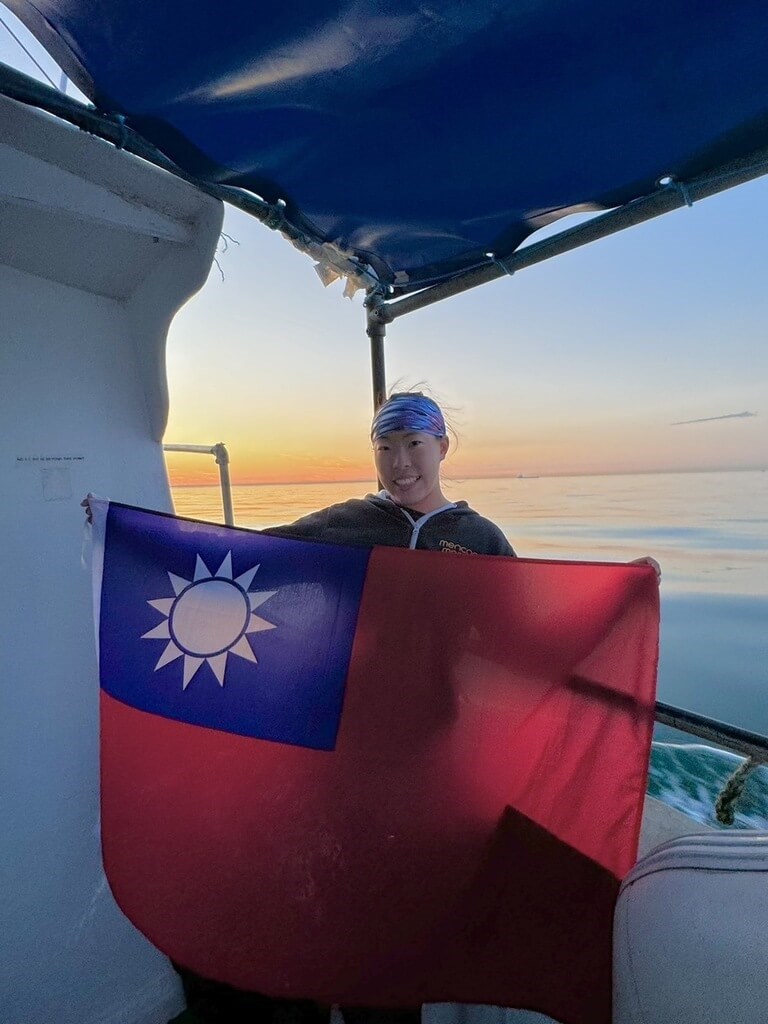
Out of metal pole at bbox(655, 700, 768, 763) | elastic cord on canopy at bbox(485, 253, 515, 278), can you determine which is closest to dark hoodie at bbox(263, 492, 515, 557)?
metal pole at bbox(655, 700, 768, 763)

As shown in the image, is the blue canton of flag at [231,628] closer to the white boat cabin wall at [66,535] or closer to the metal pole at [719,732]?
the white boat cabin wall at [66,535]

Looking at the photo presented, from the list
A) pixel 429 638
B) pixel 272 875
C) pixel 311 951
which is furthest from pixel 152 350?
pixel 311 951

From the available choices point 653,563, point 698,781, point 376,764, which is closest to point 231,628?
point 376,764

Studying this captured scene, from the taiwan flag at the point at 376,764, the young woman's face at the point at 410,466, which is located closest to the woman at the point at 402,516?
the young woman's face at the point at 410,466

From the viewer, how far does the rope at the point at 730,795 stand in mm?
1193

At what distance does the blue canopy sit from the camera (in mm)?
951

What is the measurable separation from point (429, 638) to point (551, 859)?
60cm

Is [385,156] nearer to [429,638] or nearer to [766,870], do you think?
[429,638]

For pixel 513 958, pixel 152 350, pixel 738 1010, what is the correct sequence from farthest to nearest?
pixel 152 350, pixel 513 958, pixel 738 1010

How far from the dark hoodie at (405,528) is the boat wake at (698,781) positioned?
11.5ft

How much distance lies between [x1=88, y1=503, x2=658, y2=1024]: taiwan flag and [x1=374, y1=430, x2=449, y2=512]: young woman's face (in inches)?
16.4

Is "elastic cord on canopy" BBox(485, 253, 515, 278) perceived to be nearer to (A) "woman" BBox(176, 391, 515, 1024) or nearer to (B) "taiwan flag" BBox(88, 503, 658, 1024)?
(A) "woman" BBox(176, 391, 515, 1024)

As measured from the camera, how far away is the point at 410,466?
1697mm

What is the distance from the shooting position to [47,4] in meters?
0.95
